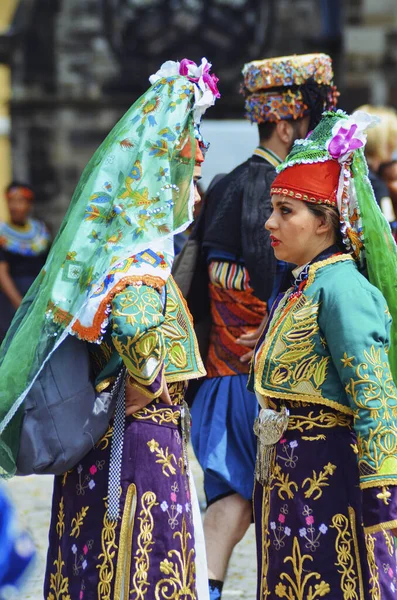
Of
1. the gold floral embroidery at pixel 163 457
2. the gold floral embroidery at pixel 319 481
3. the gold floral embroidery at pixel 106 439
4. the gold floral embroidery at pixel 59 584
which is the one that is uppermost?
the gold floral embroidery at pixel 106 439

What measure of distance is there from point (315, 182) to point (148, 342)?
2.32 feet

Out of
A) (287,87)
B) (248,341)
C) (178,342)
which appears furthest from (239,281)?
(178,342)

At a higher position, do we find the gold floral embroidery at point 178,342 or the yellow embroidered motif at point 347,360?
the gold floral embroidery at point 178,342

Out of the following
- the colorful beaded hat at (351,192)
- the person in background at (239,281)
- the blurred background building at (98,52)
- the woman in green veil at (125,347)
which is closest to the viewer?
the woman in green veil at (125,347)

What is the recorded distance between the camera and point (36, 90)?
1639 cm

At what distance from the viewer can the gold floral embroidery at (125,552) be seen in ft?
11.1

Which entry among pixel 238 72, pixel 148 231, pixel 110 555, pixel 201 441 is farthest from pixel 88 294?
pixel 238 72

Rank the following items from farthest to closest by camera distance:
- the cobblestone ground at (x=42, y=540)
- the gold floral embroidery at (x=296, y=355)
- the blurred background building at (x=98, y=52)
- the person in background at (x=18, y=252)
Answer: the blurred background building at (x=98, y=52)
the person in background at (x=18, y=252)
the cobblestone ground at (x=42, y=540)
the gold floral embroidery at (x=296, y=355)

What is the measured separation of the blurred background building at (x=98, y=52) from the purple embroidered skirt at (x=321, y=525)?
42.2 feet

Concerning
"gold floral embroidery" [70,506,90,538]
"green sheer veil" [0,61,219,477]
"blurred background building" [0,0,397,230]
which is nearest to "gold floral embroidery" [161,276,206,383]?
"green sheer veil" [0,61,219,477]

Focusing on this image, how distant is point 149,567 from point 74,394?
20.3 inches

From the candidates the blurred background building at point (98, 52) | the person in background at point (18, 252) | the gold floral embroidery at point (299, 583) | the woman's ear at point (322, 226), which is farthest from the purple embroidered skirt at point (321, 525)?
the blurred background building at point (98, 52)

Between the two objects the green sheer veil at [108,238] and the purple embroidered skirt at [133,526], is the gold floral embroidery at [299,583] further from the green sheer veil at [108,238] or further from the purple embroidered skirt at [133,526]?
the green sheer veil at [108,238]

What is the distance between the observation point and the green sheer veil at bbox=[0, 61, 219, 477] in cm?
336
